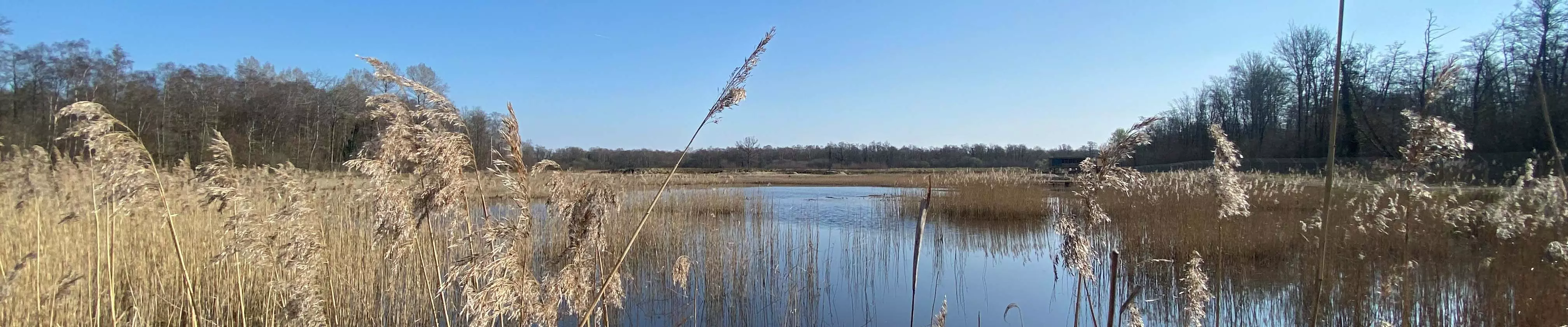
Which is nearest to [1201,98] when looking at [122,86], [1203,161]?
[1203,161]

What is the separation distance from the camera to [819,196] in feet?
67.0

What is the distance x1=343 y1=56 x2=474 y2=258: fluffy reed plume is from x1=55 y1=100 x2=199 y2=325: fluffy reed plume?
47cm

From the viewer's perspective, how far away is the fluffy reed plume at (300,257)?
1.91 m

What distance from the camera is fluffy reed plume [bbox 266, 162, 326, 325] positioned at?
1.91 metres

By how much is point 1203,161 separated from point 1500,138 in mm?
18639

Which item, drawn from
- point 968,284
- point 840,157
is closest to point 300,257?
point 968,284

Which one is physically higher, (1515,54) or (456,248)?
(1515,54)

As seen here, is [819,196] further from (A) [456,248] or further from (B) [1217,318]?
(B) [1217,318]

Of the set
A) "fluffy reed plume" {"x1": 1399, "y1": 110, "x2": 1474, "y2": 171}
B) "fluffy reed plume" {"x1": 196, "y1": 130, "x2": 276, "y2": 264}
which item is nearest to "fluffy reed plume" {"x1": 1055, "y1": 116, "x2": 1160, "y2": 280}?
"fluffy reed plume" {"x1": 1399, "y1": 110, "x2": 1474, "y2": 171}

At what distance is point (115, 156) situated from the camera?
166 cm

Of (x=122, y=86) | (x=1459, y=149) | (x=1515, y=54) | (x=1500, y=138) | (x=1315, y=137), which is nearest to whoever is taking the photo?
(x=1459, y=149)

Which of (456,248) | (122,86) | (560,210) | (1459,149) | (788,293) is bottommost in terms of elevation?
(788,293)

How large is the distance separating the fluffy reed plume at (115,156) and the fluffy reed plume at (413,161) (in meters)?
0.47

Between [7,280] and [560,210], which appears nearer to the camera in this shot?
[560,210]
